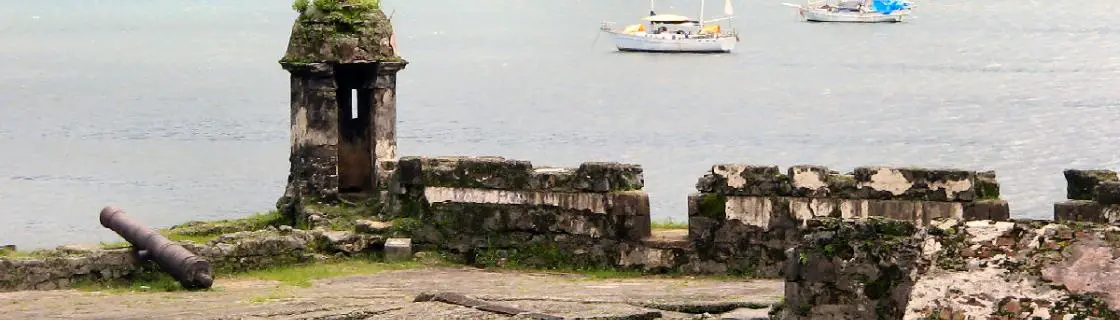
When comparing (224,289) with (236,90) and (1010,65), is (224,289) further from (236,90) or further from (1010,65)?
(1010,65)

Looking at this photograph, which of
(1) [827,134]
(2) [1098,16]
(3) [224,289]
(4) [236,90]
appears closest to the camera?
(3) [224,289]

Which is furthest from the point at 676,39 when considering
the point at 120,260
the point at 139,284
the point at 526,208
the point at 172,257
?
the point at 172,257

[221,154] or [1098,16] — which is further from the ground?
[1098,16]

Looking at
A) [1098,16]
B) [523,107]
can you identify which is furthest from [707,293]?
[1098,16]

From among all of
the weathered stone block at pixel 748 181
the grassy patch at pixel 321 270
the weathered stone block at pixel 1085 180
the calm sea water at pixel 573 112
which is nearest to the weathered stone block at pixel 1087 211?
the weathered stone block at pixel 1085 180

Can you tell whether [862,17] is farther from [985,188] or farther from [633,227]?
[985,188]

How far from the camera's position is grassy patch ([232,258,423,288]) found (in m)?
20.8

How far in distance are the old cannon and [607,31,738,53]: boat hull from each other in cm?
11533

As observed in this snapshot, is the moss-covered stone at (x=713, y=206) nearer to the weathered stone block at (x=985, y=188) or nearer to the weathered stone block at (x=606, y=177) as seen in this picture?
the weathered stone block at (x=606, y=177)

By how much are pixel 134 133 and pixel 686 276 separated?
63332mm

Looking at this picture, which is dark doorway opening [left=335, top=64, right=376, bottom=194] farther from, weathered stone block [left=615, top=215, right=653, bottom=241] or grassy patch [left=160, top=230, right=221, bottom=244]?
weathered stone block [left=615, top=215, right=653, bottom=241]

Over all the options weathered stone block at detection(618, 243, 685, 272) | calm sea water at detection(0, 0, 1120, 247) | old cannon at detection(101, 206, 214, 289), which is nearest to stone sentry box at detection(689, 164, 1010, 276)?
weathered stone block at detection(618, 243, 685, 272)

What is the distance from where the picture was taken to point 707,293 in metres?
18.1

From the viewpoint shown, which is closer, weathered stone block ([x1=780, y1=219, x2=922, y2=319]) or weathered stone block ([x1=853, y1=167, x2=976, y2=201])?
weathered stone block ([x1=780, y1=219, x2=922, y2=319])
